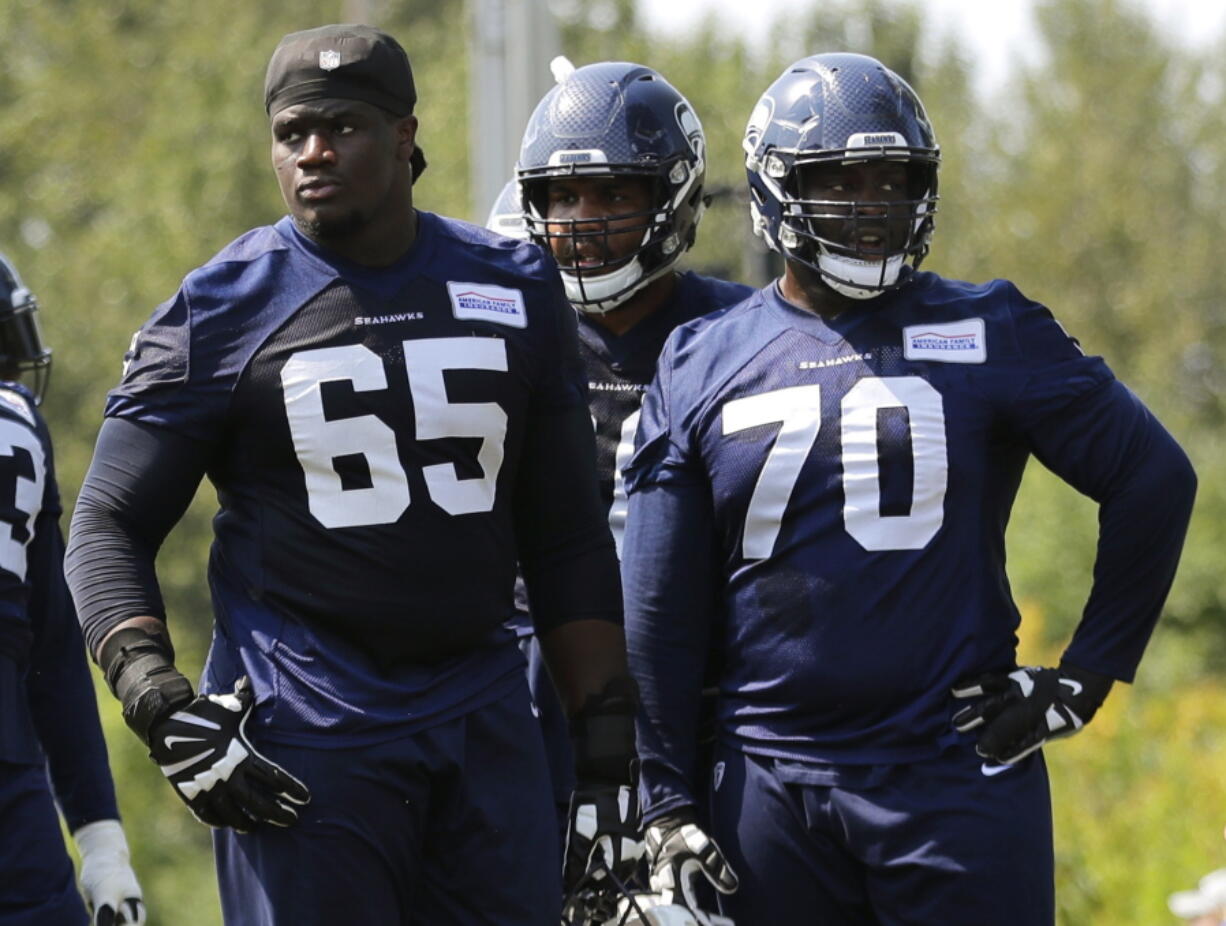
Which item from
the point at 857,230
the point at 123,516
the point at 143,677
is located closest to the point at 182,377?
the point at 123,516

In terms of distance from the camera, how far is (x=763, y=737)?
14.9 ft

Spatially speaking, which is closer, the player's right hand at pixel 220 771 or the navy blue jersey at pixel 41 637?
the player's right hand at pixel 220 771

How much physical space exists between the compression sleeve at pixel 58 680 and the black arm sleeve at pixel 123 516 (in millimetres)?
1282

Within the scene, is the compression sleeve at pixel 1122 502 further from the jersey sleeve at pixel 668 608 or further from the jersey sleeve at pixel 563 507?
the jersey sleeve at pixel 563 507

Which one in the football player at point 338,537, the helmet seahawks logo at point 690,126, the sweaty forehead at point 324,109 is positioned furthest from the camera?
the helmet seahawks logo at point 690,126

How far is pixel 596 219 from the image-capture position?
209 inches

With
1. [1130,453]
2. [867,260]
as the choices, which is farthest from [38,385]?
[1130,453]

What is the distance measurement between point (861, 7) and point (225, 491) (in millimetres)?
33732

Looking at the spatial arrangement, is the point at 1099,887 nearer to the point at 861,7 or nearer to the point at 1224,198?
the point at 1224,198

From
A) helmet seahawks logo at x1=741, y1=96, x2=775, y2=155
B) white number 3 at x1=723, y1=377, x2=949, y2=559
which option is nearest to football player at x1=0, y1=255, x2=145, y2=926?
white number 3 at x1=723, y1=377, x2=949, y2=559

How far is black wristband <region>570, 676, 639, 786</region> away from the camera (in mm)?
4277

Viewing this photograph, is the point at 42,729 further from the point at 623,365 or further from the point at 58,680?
the point at 623,365

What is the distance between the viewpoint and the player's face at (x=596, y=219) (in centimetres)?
530

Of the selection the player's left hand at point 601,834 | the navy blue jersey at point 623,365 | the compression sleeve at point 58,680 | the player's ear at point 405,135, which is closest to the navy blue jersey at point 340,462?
the player's ear at point 405,135
